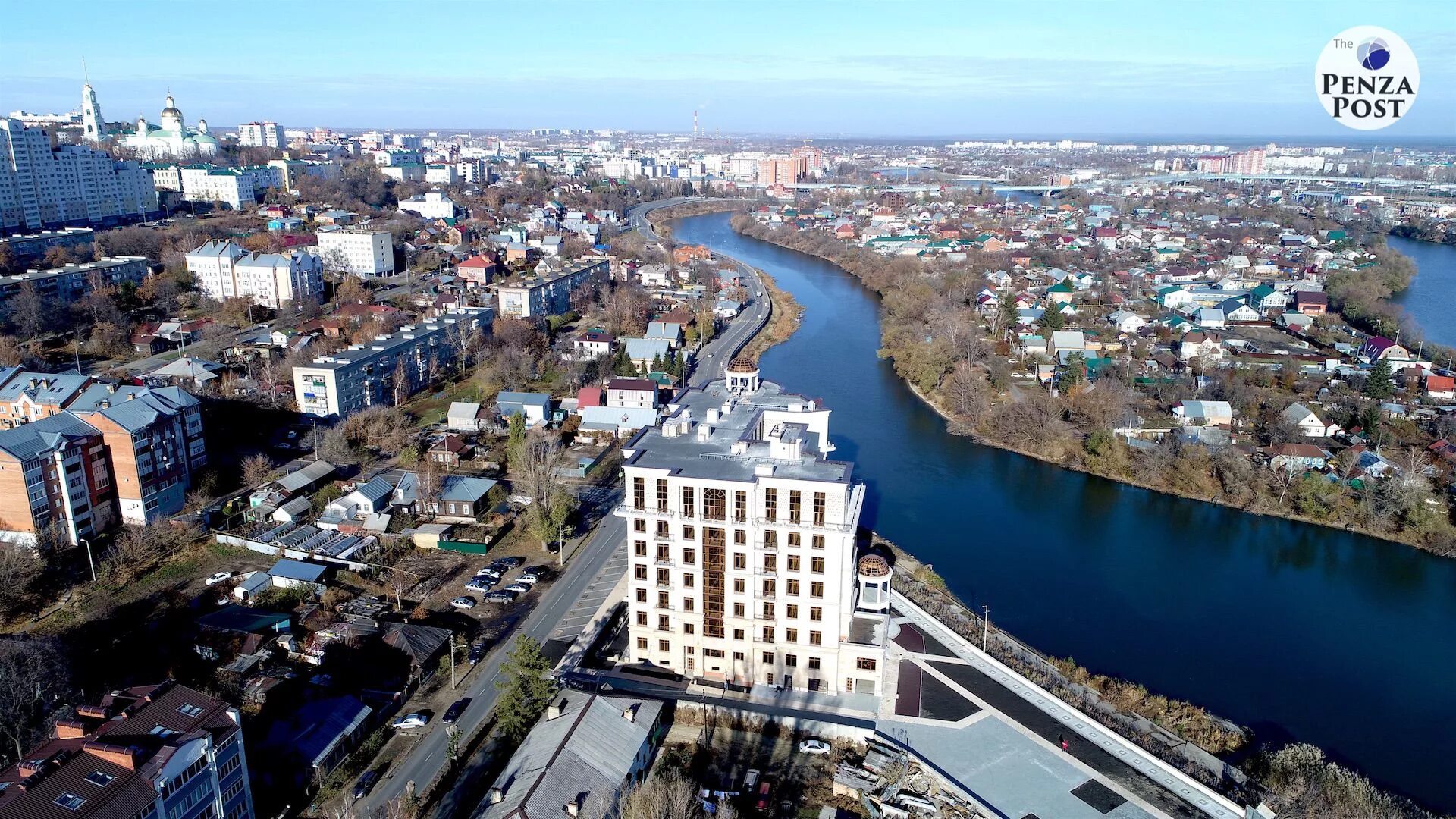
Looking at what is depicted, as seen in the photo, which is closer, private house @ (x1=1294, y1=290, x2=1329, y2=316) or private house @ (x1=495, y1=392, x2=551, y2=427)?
private house @ (x1=495, y1=392, x2=551, y2=427)

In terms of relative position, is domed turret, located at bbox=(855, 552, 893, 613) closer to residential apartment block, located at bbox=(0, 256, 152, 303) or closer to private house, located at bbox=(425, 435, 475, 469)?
private house, located at bbox=(425, 435, 475, 469)

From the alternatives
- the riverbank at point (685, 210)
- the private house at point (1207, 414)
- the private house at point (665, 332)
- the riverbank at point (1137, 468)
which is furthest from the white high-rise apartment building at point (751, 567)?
the riverbank at point (685, 210)

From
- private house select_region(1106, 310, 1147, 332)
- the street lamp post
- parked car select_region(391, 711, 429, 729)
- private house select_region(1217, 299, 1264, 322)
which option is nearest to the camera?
parked car select_region(391, 711, 429, 729)

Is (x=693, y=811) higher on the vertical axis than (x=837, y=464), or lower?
lower

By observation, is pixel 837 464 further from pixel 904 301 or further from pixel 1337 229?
pixel 1337 229

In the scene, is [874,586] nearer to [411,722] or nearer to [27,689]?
[411,722]

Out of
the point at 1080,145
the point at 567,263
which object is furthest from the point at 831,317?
the point at 1080,145

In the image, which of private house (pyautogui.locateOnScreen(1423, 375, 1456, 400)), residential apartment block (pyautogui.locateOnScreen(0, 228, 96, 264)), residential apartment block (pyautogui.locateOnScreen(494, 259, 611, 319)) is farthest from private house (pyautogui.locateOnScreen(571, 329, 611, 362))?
private house (pyautogui.locateOnScreen(1423, 375, 1456, 400))
